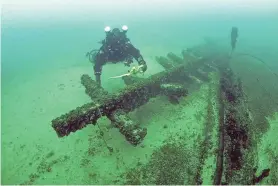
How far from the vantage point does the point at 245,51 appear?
69.3 ft

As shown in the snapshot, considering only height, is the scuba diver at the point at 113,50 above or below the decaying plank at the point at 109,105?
above

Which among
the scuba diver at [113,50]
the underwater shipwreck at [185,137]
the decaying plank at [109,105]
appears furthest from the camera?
the scuba diver at [113,50]

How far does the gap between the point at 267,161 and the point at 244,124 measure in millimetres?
1403

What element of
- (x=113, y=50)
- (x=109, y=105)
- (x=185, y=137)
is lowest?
(x=185, y=137)

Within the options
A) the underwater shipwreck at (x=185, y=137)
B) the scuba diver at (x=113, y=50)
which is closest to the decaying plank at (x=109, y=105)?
the underwater shipwreck at (x=185, y=137)

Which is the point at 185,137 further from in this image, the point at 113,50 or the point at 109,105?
the point at 113,50

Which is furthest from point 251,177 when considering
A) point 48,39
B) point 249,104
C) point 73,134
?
point 48,39

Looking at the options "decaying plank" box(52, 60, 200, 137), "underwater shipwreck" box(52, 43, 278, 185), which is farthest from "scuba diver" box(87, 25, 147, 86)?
"decaying plank" box(52, 60, 200, 137)

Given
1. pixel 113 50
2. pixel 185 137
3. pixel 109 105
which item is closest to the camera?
pixel 109 105

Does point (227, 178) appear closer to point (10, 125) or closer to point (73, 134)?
point (73, 134)

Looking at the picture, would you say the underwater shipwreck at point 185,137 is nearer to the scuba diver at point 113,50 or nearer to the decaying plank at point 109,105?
the decaying plank at point 109,105

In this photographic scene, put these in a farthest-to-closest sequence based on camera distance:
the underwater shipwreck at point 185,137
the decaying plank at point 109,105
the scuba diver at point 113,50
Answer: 1. the scuba diver at point 113,50
2. the decaying plank at point 109,105
3. the underwater shipwreck at point 185,137

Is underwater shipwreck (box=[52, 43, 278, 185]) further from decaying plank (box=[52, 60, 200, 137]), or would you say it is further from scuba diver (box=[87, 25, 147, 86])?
scuba diver (box=[87, 25, 147, 86])

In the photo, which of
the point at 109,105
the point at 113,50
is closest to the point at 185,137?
the point at 109,105
